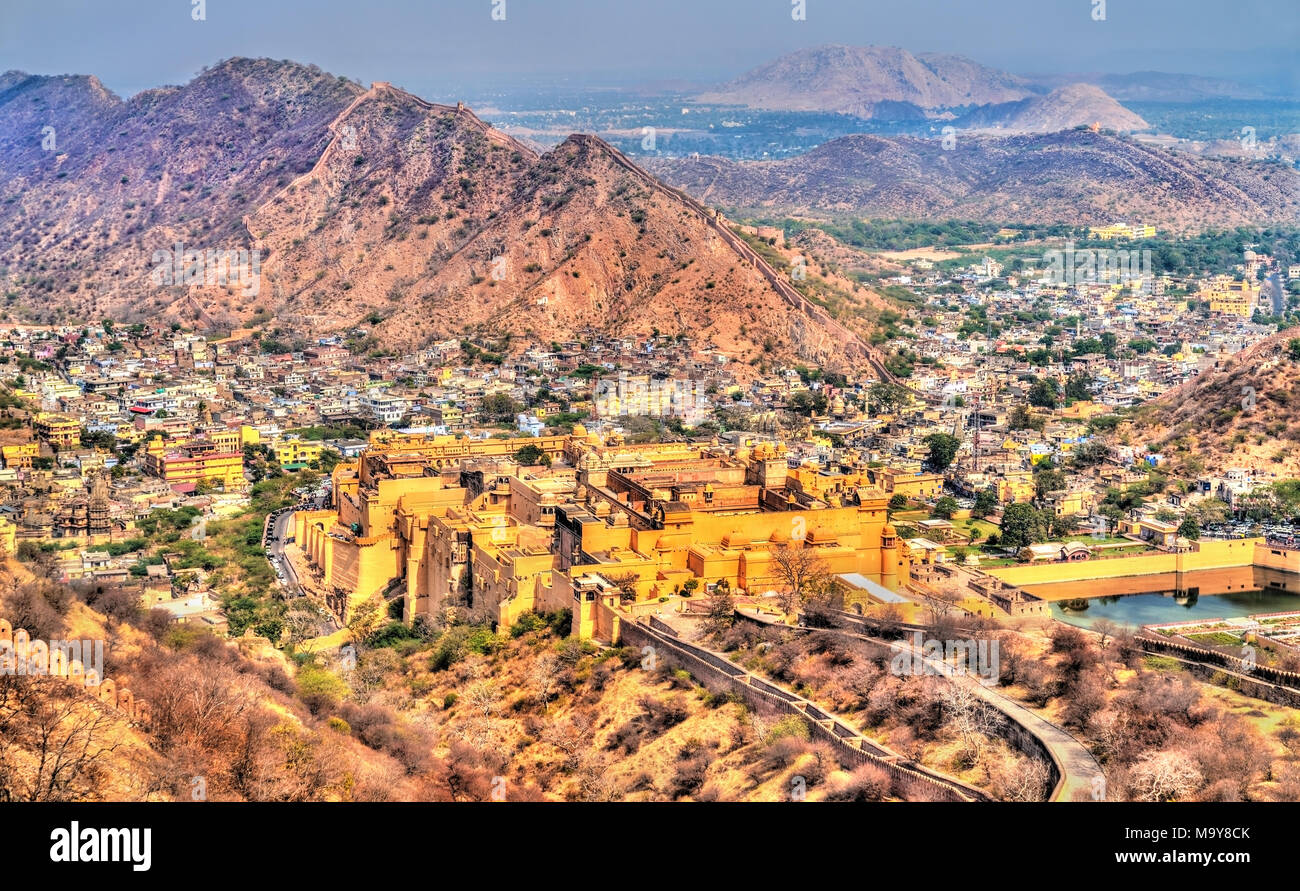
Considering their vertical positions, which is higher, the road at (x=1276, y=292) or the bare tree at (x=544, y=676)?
the road at (x=1276, y=292)

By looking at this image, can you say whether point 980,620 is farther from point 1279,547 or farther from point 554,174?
point 554,174

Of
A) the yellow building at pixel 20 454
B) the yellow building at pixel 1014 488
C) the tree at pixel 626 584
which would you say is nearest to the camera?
the tree at pixel 626 584

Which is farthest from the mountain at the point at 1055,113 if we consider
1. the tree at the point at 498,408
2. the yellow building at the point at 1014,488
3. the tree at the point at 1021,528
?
the tree at the point at 1021,528

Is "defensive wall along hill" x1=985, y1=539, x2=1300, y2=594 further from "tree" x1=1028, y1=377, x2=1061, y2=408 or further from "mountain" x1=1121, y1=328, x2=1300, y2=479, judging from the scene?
"tree" x1=1028, y1=377, x2=1061, y2=408

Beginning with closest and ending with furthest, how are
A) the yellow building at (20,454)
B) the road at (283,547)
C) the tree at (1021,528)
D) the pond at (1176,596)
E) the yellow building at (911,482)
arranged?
the road at (283,547) → the pond at (1176,596) → the tree at (1021,528) → the yellow building at (911,482) → the yellow building at (20,454)

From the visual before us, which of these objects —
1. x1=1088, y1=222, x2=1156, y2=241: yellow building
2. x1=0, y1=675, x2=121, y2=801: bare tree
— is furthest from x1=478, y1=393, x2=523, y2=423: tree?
x1=1088, y1=222, x2=1156, y2=241: yellow building

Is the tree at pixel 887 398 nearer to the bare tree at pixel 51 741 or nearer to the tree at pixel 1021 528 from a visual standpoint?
the tree at pixel 1021 528
